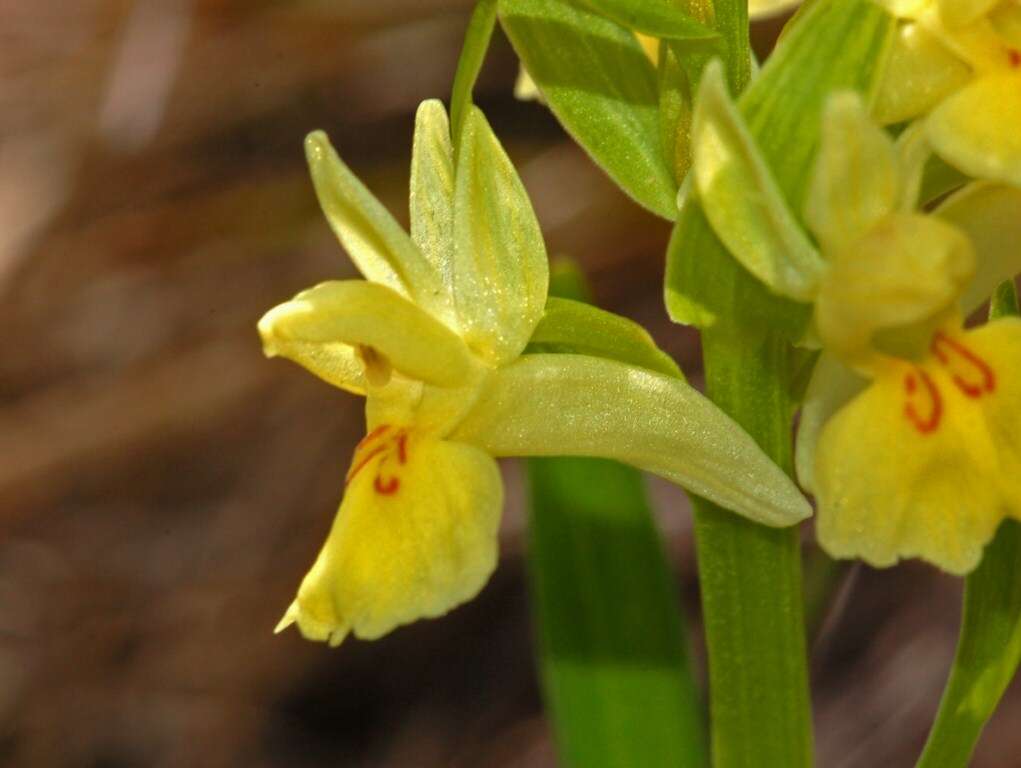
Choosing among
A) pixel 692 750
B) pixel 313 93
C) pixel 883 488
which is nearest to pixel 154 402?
pixel 313 93

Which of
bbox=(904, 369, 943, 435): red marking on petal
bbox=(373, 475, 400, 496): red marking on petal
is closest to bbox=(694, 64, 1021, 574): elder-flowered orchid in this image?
bbox=(904, 369, 943, 435): red marking on petal

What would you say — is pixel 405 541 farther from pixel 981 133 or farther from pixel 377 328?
pixel 981 133

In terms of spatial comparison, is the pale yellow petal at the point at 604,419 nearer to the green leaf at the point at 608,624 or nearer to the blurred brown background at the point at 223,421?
the green leaf at the point at 608,624

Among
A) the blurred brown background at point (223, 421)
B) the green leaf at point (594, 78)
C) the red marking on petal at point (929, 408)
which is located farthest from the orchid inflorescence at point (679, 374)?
the blurred brown background at point (223, 421)

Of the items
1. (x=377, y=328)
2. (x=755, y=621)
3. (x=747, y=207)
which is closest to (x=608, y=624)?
(x=755, y=621)

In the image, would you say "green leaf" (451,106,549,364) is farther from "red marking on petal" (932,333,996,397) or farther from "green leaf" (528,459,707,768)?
"green leaf" (528,459,707,768)

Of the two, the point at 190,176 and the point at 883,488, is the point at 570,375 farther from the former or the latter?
the point at 190,176

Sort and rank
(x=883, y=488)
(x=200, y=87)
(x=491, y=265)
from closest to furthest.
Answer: (x=883, y=488) < (x=491, y=265) < (x=200, y=87)
